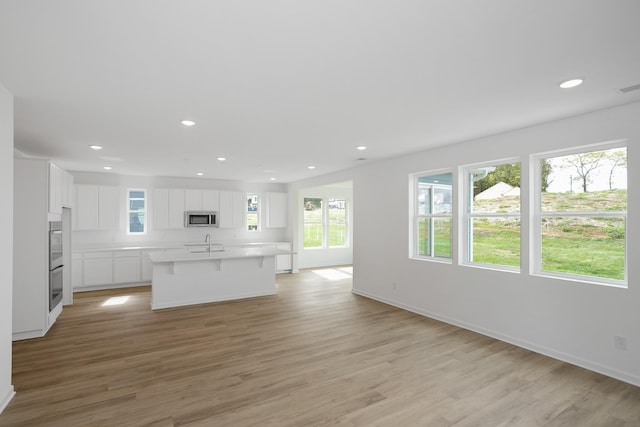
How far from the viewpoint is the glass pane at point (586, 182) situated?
3.18m

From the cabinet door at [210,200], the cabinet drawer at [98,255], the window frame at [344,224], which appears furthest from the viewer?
the window frame at [344,224]

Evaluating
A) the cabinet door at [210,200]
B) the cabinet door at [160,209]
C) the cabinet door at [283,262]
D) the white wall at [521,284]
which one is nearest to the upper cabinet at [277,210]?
the cabinet door at [283,262]

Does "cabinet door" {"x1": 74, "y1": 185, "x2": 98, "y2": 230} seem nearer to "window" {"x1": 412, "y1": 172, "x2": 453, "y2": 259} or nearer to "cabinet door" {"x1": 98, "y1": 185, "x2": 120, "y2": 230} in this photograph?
"cabinet door" {"x1": 98, "y1": 185, "x2": 120, "y2": 230}

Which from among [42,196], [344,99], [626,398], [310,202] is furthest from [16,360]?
[310,202]

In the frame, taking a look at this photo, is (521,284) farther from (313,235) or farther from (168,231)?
(168,231)

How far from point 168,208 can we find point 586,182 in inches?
305

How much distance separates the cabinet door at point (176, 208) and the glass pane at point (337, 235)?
14.2 ft

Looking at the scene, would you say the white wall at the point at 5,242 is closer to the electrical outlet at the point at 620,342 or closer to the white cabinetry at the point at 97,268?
the white cabinetry at the point at 97,268

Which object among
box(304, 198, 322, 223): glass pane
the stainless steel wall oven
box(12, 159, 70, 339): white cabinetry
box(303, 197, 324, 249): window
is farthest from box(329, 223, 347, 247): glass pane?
box(12, 159, 70, 339): white cabinetry

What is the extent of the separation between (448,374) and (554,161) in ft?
8.58

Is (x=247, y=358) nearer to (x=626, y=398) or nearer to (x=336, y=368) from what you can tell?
(x=336, y=368)

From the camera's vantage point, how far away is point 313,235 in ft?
32.1

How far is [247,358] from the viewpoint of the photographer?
3.44 m

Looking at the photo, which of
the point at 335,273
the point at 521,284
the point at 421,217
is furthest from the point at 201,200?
the point at 521,284
